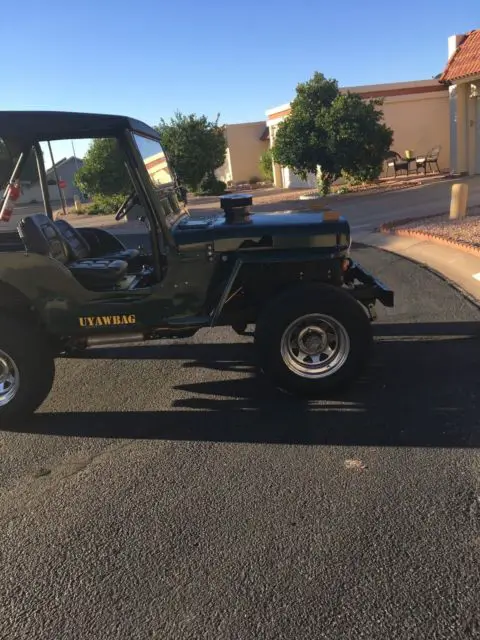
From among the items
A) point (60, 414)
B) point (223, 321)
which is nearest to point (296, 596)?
point (223, 321)

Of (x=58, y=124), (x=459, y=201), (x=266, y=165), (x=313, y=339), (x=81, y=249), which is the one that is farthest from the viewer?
(x=266, y=165)

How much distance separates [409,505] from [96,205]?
21.3 metres

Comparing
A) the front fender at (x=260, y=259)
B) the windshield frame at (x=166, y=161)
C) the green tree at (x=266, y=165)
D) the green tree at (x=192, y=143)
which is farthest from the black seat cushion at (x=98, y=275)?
the green tree at (x=266, y=165)

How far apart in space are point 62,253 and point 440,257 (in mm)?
6290

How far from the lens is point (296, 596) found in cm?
229

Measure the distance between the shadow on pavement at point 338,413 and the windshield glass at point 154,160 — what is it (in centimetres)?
166

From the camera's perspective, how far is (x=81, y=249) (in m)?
4.98

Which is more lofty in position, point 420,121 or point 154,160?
point 420,121

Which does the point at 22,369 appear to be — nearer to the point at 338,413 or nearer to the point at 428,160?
→ the point at 338,413

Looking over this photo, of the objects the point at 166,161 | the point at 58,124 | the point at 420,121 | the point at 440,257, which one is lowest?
the point at 440,257

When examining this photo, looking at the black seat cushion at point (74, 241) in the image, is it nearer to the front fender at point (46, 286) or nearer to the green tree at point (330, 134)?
the front fender at point (46, 286)

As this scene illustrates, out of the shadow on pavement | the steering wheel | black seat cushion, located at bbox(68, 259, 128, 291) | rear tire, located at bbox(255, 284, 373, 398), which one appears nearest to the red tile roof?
the shadow on pavement

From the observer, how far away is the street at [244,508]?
87.9 inches

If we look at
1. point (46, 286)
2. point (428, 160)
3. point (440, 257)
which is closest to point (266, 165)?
point (428, 160)
